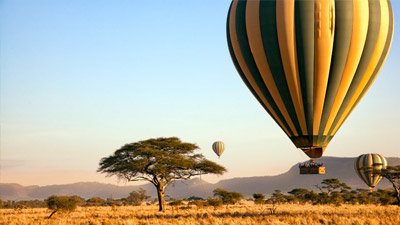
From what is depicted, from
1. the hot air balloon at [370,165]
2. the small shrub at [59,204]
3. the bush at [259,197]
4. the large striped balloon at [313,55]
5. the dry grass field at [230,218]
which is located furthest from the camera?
the hot air balloon at [370,165]

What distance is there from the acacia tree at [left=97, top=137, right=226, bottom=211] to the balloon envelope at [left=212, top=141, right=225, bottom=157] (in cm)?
3672

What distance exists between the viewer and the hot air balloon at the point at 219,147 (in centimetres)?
8081

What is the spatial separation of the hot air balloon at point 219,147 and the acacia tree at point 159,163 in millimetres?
36713

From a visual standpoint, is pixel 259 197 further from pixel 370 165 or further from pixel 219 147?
pixel 370 165

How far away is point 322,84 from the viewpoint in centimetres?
2686

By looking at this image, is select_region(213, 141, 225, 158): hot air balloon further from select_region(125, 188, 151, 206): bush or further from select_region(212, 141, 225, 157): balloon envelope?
select_region(125, 188, 151, 206): bush

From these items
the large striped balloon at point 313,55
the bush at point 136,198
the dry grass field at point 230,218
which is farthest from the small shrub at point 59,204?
the bush at point 136,198

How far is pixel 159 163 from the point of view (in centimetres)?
4109

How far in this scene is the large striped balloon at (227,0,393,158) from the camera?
85.7 ft

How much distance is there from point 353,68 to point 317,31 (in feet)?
10.6

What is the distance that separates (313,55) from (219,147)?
5562 centimetres

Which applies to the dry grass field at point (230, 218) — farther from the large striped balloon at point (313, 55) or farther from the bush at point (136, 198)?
the bush at point (136, 198)

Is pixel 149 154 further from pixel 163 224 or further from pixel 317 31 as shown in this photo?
pixel 317 31

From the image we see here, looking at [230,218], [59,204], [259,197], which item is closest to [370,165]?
[259,197]
